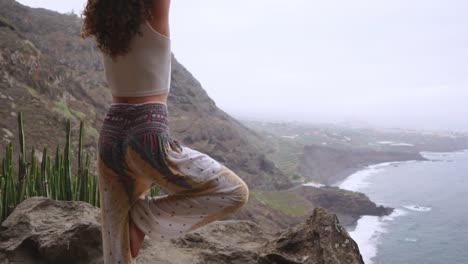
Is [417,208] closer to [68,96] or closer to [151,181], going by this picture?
[151,181]

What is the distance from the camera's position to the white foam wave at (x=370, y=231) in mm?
7461

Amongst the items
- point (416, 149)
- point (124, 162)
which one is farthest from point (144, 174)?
point (416, 149)

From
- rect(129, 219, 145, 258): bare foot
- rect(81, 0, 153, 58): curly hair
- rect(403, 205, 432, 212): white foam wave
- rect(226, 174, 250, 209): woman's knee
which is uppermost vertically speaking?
rect(81, 0, 153, 58): curly hair

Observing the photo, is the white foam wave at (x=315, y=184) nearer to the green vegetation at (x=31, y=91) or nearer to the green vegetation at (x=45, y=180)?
the green vegetation at (x=31, y=91)

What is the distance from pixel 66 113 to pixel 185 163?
34.8 feet

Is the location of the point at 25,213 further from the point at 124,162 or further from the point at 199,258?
the point at 124,162

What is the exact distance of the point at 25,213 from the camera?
10.8ft

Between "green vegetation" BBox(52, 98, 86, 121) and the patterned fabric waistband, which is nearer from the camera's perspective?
the patterned fabric waistband

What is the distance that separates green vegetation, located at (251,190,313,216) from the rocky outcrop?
1057 centimetres

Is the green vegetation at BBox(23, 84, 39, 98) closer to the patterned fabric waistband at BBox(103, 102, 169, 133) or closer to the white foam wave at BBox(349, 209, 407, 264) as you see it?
the white foam wave at BBox(349, 209, 407, 264)

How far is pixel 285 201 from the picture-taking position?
15.1m

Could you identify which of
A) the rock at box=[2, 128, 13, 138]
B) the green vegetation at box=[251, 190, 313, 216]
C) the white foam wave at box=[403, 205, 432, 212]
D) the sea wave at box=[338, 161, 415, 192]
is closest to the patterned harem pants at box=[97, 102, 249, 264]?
the rock at box=[2, 128, 13, 138]

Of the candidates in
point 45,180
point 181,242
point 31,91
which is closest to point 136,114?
point 181,242

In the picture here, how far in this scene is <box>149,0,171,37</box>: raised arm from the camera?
179cm
